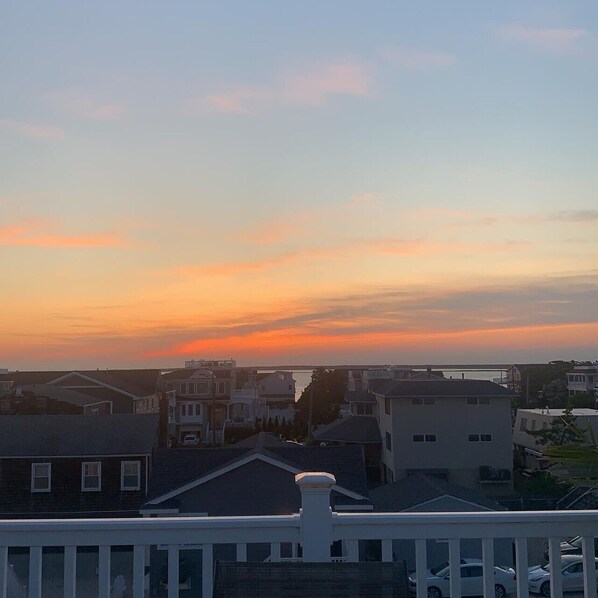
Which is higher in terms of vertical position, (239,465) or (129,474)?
(239,465)

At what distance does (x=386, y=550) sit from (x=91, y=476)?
16802 mm

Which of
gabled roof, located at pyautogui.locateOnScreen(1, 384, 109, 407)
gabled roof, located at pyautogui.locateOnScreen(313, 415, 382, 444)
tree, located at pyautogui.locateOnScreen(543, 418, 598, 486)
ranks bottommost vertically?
gabled roof, located at pyautogui.locateOnScreen(313, 415, 382, 444)

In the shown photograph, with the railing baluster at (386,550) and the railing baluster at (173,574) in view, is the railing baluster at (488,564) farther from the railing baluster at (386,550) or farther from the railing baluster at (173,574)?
the railing baluster at (173,574)

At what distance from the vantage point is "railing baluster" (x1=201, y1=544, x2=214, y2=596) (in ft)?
10.2

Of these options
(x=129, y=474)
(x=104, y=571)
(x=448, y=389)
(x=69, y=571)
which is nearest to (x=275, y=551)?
(x=104, y=571)

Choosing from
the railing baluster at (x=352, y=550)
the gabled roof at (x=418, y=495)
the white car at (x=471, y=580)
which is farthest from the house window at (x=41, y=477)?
the railing baluster at (x=352, y=550)

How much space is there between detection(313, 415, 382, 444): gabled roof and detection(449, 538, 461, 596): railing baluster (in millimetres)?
26088

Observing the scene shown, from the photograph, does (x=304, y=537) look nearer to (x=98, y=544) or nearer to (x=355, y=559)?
(x=355, y=559)

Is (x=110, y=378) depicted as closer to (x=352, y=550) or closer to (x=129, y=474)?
(x=129, y=474)

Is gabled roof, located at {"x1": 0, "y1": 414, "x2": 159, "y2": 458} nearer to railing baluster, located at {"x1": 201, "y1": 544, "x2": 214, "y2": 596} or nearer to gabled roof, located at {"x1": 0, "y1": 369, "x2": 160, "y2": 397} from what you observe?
gabled roof, located at {"x1": 0, "y1": 369, "x2": 160, "y2": 397}

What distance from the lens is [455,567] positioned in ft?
10.4

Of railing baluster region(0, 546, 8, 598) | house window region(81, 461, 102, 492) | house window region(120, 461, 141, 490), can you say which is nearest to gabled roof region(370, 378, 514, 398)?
house window region(120, 461, 141, 490)

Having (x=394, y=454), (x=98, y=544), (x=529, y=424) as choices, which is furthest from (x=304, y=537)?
(x=529, y=424)

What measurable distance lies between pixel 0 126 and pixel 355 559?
840 centimetres
